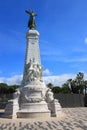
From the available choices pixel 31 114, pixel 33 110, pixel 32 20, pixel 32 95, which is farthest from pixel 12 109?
pixel 32 20

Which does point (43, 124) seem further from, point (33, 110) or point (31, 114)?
point (33, 110)

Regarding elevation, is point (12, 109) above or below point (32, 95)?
below

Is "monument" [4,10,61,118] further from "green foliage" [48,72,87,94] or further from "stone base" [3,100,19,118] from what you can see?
"green foliage" [48,72,87,94]

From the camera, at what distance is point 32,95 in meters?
23.1

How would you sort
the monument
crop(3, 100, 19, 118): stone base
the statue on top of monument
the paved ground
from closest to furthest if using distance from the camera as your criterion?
the paved ground
crop(3, 100, 19, 118): stone base
the monument
the statue on top of monument

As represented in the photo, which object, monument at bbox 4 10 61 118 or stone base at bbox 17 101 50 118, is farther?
monument at bbox 4 10 61 118

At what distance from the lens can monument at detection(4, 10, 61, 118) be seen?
72.7 ft

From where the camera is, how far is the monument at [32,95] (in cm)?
2217

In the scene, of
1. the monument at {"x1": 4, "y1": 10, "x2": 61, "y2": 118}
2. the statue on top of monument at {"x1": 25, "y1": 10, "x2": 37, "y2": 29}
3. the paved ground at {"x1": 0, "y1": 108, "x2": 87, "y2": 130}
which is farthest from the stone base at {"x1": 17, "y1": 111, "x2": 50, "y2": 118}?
the statue on top of monument at {"x1": 25, "y1": 10, "x2": 37, "y2": 29}

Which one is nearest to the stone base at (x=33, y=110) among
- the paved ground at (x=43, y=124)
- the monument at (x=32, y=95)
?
the monument at (x=32, y=95)

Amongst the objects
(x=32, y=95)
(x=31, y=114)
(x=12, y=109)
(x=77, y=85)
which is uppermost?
(x=77, y=85)

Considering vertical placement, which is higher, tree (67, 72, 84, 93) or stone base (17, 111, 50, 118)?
tree (67, 72, 84, 93)

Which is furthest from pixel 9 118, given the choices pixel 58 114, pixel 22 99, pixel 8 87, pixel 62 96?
pixel 8 87

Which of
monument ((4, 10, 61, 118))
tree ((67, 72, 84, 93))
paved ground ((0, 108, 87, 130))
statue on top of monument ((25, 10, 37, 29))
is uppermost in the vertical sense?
statue on top of monument ((25, 10, 37, 29))
